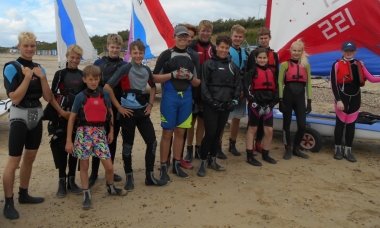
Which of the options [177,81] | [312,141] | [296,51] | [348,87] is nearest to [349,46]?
[348,87]

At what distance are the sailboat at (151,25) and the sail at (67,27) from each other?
82.3 inches

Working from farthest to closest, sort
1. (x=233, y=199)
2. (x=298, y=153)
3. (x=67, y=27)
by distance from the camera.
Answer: (x=67, y=27) → (x=298, y=153) → (x=233, y=199)

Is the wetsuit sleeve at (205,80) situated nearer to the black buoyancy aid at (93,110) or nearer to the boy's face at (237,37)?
the boy's face at (237,37)

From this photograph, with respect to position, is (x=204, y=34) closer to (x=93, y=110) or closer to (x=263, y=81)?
(x=263, y=81)

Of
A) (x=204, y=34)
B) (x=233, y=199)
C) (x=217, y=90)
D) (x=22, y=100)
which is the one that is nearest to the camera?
(x=22, y=100)

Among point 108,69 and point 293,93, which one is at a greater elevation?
point 108,69

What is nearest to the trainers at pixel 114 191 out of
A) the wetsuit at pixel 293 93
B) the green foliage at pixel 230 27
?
the wetsuit at pixel 293 93

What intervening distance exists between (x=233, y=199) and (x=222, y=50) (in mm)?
1701

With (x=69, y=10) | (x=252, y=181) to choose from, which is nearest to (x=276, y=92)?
(x=252, y=181)

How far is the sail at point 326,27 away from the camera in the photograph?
195 inches

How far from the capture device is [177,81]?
12.3ft

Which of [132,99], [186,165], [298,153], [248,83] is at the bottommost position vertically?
[186,165]

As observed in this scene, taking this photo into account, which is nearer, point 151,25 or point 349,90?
point 349,90

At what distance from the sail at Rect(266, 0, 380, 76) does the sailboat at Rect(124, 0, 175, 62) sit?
372cm
